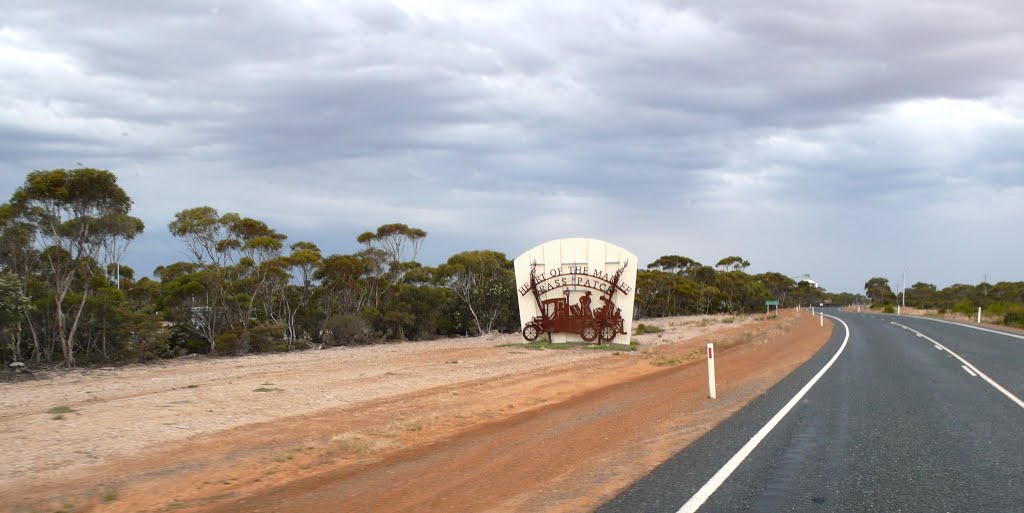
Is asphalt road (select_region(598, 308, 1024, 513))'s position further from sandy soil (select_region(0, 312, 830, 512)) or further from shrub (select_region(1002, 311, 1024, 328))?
shrub (select_region(1002, 311, 1024, 328))

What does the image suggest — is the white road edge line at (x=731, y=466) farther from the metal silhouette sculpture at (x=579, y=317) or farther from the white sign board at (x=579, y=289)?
the metal silhouette sculpture at (x=579, y=317)

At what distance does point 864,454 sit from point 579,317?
22.6m

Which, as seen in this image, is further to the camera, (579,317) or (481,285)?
(481,285)

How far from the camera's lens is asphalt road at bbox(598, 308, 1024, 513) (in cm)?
693

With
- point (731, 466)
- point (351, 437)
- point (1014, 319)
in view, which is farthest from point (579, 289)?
point (1014, 319)

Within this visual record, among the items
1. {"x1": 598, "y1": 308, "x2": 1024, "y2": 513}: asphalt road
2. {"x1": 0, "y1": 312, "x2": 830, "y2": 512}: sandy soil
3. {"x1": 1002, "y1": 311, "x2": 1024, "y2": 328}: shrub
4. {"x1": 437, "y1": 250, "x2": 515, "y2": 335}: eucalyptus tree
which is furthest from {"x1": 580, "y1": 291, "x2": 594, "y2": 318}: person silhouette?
{"x1": 1002, "y1": 311, "x2": 1024, "y2": 328}: shrub

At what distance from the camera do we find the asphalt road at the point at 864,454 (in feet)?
22.7

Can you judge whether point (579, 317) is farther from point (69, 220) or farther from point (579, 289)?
point (69, 220)

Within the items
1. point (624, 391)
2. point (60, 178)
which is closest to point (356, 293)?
point (60, 178)

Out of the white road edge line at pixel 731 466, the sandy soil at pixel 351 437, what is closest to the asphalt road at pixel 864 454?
the white road edge line at pixel 731 466

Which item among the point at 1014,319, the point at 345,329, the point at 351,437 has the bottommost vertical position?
the point at 351,437

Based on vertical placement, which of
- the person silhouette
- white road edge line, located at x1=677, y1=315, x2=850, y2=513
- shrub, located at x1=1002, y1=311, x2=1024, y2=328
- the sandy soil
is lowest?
the sandy soil

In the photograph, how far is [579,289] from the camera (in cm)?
3164

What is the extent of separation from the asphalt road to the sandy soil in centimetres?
59
